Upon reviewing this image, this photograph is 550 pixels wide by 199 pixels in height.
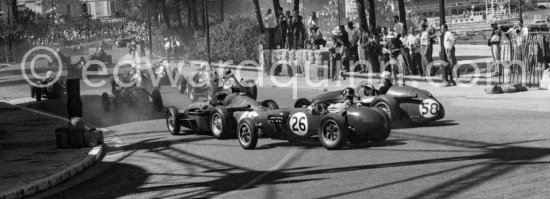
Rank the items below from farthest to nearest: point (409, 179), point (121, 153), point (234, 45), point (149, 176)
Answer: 1. point (234, 45)
2. point (121, 153)
3. point (149, 176)
4. point (409, 179)

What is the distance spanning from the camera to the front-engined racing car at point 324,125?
47.0ft

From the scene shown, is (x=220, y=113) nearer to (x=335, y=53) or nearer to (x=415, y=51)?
(x=415, y=51)

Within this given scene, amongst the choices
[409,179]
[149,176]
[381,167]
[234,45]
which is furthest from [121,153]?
[234,45]

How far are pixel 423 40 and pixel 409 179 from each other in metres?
17.2

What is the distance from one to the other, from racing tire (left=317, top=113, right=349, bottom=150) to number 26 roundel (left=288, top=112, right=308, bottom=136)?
1.35 feet

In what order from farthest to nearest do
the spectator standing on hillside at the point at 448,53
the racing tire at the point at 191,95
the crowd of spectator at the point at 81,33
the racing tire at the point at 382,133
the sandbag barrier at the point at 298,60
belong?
the crowd of spectator at the point at 81,33, the sandbag barrier at the point at 298,60, the racing tire at the point at 191,95, the spectator standing on hillside at the point at 448,53, the racing tire at the point at 382,133

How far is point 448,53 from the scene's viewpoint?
27.3 meters

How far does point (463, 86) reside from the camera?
25.8 meters

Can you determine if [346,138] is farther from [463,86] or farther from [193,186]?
[463,86]

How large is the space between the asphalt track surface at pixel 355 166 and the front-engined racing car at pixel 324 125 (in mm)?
222

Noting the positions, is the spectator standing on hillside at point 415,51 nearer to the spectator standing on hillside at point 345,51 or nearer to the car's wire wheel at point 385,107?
the spectator standing on hillside at point 345,51

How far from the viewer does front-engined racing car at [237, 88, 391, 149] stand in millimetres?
14312

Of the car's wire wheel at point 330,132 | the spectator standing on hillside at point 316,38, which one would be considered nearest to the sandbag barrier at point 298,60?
the spectator standing on hillside at point 316,38

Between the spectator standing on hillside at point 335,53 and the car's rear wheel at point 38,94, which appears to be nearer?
the spectator standing on hillside at point 335,53
